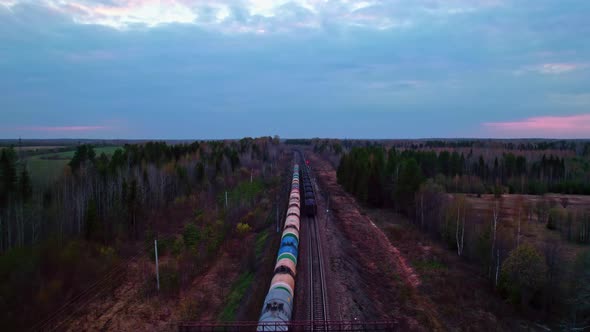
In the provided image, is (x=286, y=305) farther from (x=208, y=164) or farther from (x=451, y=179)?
(x=451, y=179)

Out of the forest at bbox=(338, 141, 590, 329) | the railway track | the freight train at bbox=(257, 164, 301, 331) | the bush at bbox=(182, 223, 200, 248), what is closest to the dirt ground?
the railway track

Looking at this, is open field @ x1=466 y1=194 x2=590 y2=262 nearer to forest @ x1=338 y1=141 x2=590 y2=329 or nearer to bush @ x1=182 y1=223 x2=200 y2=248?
forest @ x1=338 y1=141 x2=590 y2=329

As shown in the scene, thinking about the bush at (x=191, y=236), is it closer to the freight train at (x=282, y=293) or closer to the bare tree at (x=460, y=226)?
the freight train at (x=282, y=293)

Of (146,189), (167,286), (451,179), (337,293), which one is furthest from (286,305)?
(451,179)

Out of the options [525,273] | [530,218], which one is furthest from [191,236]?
[530,218]

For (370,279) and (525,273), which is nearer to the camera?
(525,273)

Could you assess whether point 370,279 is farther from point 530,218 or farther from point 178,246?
point 530,218
